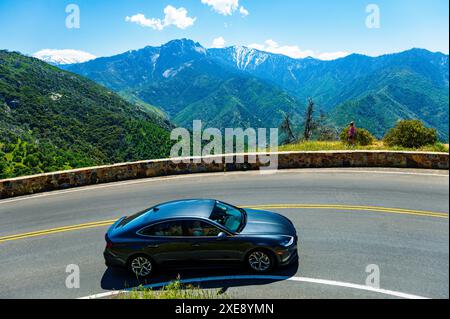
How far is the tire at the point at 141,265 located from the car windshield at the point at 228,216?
155cm

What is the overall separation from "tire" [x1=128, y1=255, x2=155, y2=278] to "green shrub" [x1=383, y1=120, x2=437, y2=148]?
18.8 metres

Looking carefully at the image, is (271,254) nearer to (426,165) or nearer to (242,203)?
(242,203)

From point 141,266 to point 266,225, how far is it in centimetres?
272

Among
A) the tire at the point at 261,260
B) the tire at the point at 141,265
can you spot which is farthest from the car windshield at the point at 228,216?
the tire at the point at 141,265

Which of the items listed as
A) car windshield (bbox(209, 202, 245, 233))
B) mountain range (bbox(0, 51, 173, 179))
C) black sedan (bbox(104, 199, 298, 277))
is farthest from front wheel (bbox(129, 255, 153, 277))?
mountain range (bbox(0, 51, 173, 179))

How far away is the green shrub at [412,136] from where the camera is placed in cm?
2056

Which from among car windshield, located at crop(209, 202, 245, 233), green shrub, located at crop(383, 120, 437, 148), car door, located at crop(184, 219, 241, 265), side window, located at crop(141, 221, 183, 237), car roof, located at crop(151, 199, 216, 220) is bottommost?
car door, located at crop(184, 219, 241, 265)

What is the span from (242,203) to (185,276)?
4354 millimetres

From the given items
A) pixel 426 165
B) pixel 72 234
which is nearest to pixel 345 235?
pixel 72 234

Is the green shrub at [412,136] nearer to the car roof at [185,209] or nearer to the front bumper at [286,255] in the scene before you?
the front bumper at [286,255]

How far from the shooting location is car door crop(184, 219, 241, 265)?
6859 millimetres

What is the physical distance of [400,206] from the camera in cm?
1015

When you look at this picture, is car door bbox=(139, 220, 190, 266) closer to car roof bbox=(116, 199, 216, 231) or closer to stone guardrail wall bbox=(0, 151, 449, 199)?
car roof bbox=(116, 199, 216, 231)

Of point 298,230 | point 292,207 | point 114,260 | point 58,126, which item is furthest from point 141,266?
point 58,126
